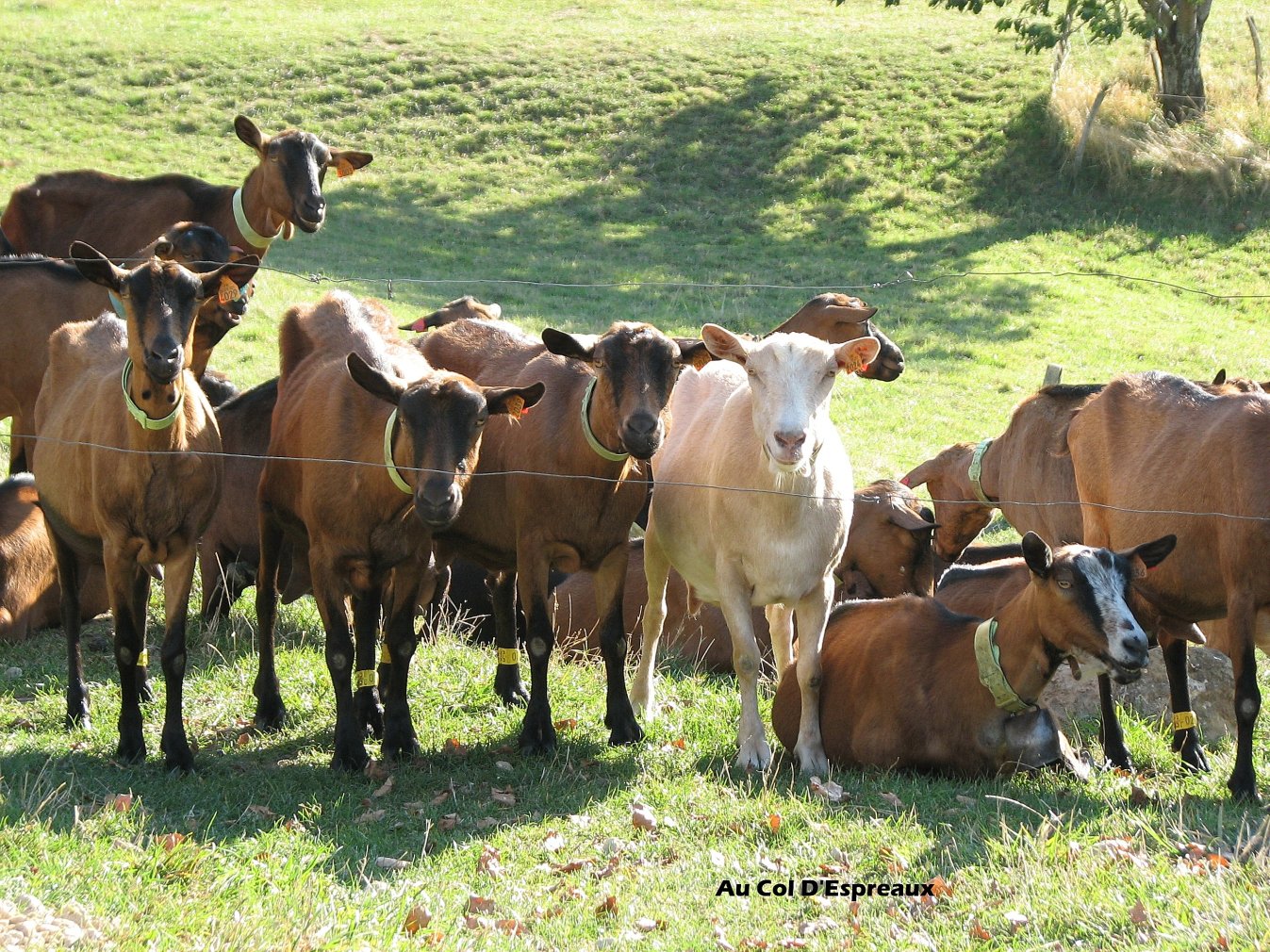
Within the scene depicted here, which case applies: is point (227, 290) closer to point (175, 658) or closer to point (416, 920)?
point (175, 658)

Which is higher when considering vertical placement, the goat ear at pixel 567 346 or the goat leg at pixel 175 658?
the goat ear at pixel 567 346

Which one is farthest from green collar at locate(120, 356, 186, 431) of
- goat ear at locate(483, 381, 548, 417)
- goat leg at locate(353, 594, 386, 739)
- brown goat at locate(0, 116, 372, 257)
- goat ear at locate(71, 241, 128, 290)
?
brown goat at locate(0, 116, 372, 257)

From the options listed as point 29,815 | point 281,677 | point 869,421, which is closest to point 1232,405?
point 281,677

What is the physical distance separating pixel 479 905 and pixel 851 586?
5.62 metres

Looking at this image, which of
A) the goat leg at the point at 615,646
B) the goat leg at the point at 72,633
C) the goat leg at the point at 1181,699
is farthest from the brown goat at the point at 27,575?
the goat leg at the point at 1181,699

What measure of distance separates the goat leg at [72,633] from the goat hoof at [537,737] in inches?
92.6

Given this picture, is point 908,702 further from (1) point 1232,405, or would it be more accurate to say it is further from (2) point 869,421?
(2) point 869,421

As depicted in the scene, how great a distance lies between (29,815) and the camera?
6.18m

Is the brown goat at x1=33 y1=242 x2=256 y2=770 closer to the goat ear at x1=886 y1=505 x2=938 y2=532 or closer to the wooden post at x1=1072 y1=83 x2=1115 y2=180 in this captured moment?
the goat ear at x1=886 y1=505 x2=938 y2=532

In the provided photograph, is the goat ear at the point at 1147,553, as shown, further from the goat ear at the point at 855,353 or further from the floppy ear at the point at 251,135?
the floppy ear at the point at 251,135

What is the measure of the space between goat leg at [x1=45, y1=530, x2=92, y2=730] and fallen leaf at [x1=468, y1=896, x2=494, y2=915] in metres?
3.09

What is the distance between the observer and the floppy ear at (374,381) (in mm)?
7309

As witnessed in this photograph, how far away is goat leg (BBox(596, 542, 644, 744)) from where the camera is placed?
26.8 ft

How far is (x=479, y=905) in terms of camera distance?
582cm
